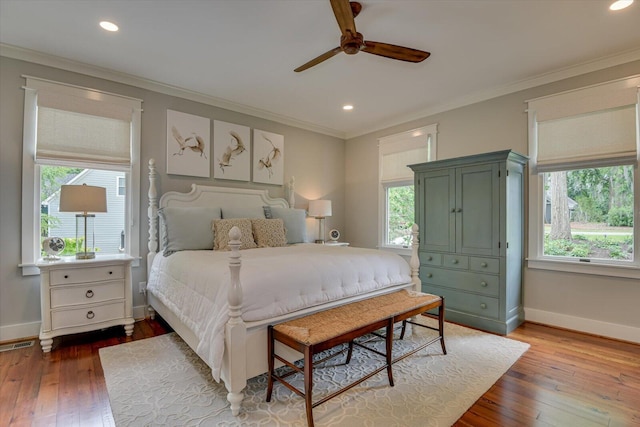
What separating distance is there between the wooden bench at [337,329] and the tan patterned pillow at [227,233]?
147cm

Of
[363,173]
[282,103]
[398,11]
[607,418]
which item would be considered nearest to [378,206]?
[363,173]

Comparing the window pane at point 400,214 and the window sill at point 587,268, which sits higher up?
the window pane at point 400,214

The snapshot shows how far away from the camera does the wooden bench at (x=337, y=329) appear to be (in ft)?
5.69

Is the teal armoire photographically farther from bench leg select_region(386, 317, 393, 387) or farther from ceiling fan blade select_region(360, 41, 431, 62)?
bench leg select_region(386, 317, 393, 387)

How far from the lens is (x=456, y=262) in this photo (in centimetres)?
358

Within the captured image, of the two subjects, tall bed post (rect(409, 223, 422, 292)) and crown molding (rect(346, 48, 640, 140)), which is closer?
crown molding (rect(346, 48, 640, 140))

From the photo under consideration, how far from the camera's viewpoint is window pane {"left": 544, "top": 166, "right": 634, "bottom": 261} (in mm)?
3031

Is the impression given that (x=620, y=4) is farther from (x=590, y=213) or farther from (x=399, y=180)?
(x=399, y=180)

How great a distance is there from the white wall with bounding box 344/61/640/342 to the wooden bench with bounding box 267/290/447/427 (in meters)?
1.62

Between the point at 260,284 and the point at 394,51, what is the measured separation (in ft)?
6.52

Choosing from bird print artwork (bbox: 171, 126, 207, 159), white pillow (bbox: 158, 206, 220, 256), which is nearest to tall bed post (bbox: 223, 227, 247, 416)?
white pillow (bbox: 158, 206, 220, 256)

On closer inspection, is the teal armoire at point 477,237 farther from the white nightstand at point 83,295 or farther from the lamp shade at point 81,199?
the lamp shade at point 81,199

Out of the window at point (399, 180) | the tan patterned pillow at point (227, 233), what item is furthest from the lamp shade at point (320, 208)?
the tan patterned pillow at point (227, 233)

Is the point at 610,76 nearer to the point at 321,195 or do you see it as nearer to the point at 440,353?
the point at 440,353
